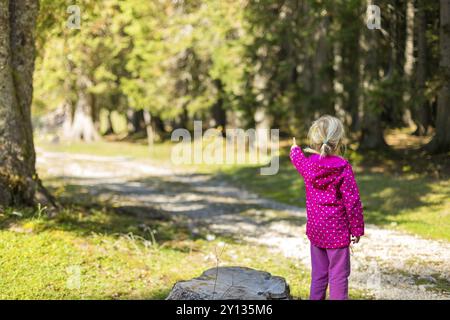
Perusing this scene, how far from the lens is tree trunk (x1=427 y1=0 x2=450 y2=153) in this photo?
648 inches

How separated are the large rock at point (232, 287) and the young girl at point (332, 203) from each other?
588mm

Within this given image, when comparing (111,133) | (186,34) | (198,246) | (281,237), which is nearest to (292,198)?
(281,237)

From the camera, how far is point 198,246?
32.9 ft

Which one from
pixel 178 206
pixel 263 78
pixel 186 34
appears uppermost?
pixel 186 34

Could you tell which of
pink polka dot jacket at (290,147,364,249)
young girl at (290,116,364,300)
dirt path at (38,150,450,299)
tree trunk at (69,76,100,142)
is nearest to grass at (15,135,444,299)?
dirt path at (38,150,450,299)

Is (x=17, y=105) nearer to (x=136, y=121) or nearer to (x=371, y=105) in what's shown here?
(x=371, y=105)

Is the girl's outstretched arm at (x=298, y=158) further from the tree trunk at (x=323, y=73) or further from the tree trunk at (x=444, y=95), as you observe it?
the tree trunk at (x=323, y=73)

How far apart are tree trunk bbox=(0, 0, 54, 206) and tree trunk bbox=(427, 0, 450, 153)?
37.4ft

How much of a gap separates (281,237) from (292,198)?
4972 millimetres

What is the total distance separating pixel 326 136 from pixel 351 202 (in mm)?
631

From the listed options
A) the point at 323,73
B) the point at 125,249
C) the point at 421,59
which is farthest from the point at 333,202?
the point at 323,73

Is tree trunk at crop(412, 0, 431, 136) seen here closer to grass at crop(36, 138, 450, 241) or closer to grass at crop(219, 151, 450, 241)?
grass at crop(36, 138, 450, 241)
